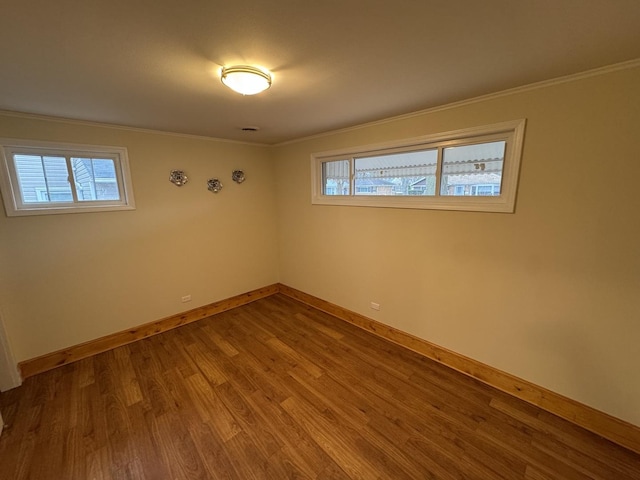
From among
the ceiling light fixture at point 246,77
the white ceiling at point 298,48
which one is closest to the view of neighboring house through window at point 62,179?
the white ceiling at point 298,48

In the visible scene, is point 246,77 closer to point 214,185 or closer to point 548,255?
point 214,185

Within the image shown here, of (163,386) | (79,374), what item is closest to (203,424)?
(163,386)

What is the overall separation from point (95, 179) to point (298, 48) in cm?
264

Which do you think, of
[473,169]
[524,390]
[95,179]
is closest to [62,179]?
[95,179]

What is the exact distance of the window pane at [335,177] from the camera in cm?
319

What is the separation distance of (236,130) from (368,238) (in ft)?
6.50

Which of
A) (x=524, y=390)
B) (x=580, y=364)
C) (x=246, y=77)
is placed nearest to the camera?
(x=246, y=77)

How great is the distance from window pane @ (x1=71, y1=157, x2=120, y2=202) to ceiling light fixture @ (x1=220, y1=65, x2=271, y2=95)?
2.04 metres

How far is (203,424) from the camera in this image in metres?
1.85

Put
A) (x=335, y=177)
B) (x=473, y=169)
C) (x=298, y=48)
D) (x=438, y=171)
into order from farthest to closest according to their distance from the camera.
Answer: (x=335, y=177), (x=438, y=171), (x=473, y=169), (x=298, y=48)

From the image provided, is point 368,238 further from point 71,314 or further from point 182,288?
point 71,314

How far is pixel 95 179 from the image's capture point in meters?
2.64

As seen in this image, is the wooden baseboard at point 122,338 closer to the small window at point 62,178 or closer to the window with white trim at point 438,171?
the small window at point 62,178

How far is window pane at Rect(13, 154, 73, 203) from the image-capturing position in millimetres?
2296
